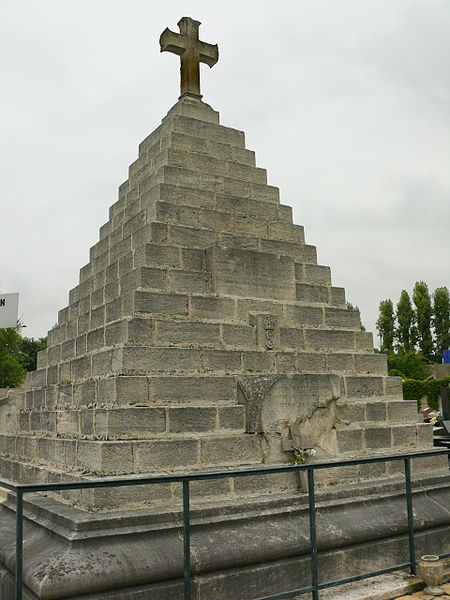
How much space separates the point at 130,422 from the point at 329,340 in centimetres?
322

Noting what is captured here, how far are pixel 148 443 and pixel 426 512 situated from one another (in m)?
3.28

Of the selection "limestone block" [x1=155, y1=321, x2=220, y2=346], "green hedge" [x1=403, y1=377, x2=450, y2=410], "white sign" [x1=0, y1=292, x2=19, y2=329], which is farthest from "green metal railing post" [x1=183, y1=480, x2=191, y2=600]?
"green hedge" [x1=403, y1=377, x2=450, y2=410]

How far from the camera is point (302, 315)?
308 inches

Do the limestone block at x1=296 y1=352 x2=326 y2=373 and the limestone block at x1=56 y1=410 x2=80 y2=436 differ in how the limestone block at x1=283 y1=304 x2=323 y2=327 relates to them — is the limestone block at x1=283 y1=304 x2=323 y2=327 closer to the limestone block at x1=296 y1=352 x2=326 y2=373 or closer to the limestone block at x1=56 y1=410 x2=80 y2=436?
the limestone block at x1=296 y1=352 x2=326 y2=373

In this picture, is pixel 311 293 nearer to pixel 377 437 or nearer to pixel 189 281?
pixel 189 281

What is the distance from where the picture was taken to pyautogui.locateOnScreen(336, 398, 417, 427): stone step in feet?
23.5

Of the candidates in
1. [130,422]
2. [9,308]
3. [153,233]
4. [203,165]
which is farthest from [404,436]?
[9,308]

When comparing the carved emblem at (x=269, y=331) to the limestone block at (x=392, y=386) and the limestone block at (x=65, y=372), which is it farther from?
the limestone block at (x=65, y=372)

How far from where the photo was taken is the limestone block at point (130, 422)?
5734 mm

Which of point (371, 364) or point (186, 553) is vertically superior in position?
point (371, 364)

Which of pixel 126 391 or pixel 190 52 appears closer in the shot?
pixel 126 391

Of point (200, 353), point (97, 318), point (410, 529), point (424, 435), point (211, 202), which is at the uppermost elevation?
point (211, 202)

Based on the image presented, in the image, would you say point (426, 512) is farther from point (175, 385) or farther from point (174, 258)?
point (174, 258)

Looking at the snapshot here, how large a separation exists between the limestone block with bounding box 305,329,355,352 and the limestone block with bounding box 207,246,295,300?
596mm
